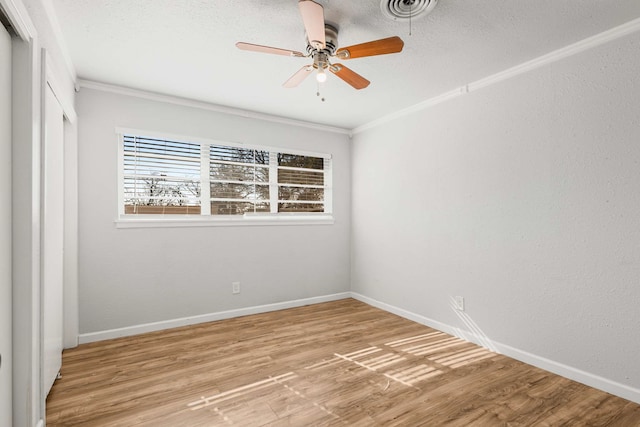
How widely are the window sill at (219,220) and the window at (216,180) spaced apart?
28 mm

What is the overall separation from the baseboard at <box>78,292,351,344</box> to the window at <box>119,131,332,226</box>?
1.09 meters

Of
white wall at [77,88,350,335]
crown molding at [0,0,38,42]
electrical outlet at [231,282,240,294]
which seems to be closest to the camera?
crown molding at [0,0,38,42]

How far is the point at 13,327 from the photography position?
4.98 feet

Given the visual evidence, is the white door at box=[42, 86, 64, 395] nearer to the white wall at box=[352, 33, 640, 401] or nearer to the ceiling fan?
the ceiling fan

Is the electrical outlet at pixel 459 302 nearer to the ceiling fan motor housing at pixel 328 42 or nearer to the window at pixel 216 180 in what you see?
the window at pixel 216 180

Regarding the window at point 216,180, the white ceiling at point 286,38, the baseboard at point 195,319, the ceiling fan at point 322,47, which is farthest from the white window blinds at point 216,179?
the ceiling fan at point 322,47

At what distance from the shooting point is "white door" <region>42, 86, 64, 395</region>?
192 centimetres

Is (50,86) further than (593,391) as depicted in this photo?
No

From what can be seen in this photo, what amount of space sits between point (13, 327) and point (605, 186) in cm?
349

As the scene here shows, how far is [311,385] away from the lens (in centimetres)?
224

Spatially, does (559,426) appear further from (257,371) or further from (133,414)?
(133,414)

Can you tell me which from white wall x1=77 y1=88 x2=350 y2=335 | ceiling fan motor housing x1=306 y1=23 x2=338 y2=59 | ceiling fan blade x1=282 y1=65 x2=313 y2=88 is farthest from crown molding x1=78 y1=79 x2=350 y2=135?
ceiling fan motor housing x1=306 y1=23 x2=338 y2=59

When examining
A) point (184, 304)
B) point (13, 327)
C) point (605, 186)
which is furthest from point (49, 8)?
point (605, 186)

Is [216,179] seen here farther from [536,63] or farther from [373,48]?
[536,63]
